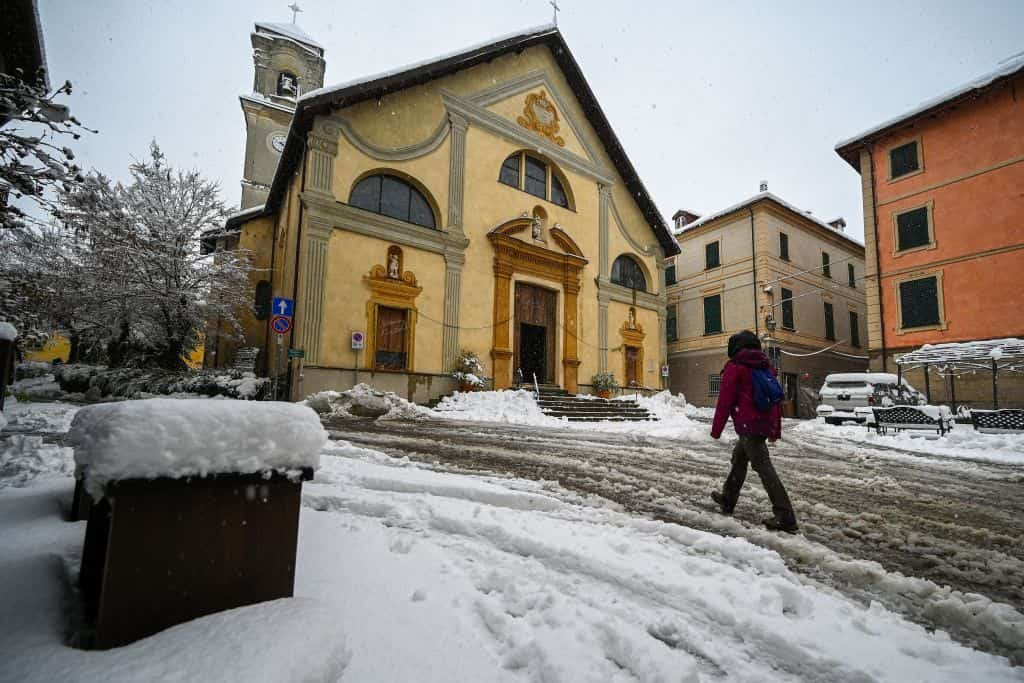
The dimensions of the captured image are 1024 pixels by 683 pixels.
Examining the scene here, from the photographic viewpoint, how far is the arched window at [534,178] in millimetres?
17031

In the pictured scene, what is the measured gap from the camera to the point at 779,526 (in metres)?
3.23

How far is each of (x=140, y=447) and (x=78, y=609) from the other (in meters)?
0.57

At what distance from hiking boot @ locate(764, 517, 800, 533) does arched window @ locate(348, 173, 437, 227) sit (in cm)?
1290

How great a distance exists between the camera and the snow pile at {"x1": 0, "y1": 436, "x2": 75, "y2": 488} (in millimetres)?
3205

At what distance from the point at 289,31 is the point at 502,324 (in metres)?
22.2

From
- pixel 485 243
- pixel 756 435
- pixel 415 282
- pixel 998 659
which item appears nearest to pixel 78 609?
pixel 998 659

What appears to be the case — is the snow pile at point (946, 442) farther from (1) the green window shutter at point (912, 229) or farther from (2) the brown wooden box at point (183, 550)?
(1) the green window shutter at point (912, 229)

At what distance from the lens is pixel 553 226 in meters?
17.2

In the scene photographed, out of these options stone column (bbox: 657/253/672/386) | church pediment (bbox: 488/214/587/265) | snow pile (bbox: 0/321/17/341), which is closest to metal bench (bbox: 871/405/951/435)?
stone column (bbox: 657/253/672/386)

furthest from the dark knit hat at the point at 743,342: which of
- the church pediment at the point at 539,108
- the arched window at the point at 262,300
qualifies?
the arched window at the point at 262,300

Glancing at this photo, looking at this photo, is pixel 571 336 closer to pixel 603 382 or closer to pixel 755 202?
pixel 603 382

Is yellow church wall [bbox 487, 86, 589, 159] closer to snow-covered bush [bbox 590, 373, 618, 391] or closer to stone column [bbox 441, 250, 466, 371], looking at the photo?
stone column [bbox 441, 250, 466, 371]

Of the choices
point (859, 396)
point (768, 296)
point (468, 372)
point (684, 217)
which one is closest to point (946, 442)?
point (859, 396)

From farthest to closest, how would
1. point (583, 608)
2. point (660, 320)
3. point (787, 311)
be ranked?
point (787, 311)
point (660, 320)
point (583, 608)
